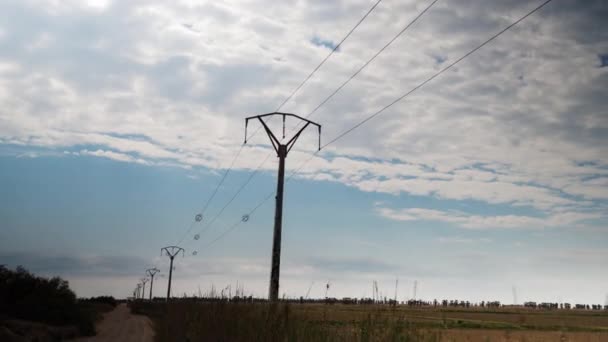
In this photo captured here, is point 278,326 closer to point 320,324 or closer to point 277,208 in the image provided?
point 320,324

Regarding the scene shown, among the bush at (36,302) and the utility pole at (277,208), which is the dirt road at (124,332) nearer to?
the bush at (36,302)

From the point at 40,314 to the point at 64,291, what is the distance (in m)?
7.85

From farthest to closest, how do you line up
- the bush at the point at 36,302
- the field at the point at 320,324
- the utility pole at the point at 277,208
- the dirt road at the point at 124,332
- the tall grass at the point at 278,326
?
the bush at the point at 36,302
the dirt road at the point at 124,332
the utility pole at the point at 277,208
the tall grass at the point at 278,326
the field at the point at 320,324

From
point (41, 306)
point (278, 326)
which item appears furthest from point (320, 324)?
point (41, 306)

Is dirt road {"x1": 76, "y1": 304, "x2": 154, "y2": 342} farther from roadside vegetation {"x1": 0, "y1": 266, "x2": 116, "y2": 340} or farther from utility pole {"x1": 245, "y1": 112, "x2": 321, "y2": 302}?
utility pole {"x1": 245, "y1": 112, "x2": 321, "y2": 302}

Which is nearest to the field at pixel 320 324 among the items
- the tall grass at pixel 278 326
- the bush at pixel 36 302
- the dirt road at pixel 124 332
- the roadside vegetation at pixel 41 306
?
the tall grass at pixel 278 326

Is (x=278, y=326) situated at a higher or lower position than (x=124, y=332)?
higher

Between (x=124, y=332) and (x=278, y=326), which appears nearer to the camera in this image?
(x=278, y=326)

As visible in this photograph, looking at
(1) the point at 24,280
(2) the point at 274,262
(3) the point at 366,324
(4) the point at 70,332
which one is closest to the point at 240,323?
(3) the point at 366,324

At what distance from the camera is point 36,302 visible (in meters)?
36.9

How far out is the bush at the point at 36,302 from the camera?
35531mm

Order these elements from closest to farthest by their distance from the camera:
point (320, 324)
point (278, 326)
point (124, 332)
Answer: point (320, 324)
point (278, 326)
point (124, 332)

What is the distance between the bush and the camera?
35531 millimetres

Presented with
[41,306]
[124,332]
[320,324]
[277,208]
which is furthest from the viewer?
[124,332]
